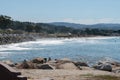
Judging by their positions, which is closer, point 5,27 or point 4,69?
point 4,69

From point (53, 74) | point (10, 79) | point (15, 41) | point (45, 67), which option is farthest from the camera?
point (15, 41)

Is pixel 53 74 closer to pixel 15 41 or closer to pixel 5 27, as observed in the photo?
pixel 15 41

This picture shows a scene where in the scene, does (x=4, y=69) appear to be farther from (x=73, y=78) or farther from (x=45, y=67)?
(x=45, y=67)

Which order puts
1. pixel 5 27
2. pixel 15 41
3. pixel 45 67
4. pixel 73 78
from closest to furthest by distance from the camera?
pixel 73 78 → pixel 45 67 → pixel 15 41 → pixel 5 27

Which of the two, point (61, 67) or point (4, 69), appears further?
point (61, 67)

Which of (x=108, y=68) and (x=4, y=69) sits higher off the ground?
(x=4, y=69)

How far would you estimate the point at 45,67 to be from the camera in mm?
28734

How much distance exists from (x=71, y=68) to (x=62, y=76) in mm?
5900

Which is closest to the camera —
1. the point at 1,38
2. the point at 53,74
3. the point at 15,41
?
the point at 53,74

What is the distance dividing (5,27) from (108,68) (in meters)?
147

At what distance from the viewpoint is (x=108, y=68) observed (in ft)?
102

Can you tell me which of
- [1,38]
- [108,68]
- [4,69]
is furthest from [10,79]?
[1,38]

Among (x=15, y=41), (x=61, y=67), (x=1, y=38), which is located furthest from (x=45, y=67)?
(x=15, y=41)

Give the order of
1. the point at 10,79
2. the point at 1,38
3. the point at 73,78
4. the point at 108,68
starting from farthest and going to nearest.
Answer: the point at 1,38, the point at 108,68, the point at 73,78, the point at 10,79
